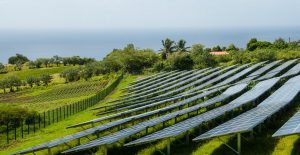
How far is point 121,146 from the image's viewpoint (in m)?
23.1

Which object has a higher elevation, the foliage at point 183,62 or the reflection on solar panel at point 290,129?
the foliage at point 183,62

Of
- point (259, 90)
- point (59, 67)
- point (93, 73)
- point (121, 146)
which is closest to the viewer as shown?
point (121, 146)

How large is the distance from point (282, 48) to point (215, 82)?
45.0m

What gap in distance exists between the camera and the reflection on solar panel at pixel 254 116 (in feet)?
58.5

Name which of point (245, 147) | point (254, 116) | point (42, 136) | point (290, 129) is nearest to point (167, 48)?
point (42, 136)

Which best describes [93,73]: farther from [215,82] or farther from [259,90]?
[259,90]

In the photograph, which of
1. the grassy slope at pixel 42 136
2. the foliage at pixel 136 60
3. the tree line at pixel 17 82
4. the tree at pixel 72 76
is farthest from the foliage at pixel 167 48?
the grassy slope at pixel 42 136

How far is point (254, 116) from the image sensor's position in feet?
67.7

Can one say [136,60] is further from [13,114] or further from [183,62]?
[13,114]

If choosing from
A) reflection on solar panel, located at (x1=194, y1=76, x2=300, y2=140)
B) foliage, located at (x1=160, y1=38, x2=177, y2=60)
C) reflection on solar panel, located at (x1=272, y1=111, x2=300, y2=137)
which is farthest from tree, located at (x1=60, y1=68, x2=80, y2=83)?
reflection on solar panel, located at (x1=272, y1=111, x2=300, y2=137)

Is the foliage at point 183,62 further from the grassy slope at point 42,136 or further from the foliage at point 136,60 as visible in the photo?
the grassy slope at point 42,136

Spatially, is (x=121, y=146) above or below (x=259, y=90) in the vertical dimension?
below

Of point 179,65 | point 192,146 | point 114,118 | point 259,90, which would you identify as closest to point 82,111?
point 114,118

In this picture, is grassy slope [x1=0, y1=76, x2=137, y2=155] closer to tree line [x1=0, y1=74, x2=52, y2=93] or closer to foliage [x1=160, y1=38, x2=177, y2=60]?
foliage [x1=160, y1=38, x2=177, y2=60]
